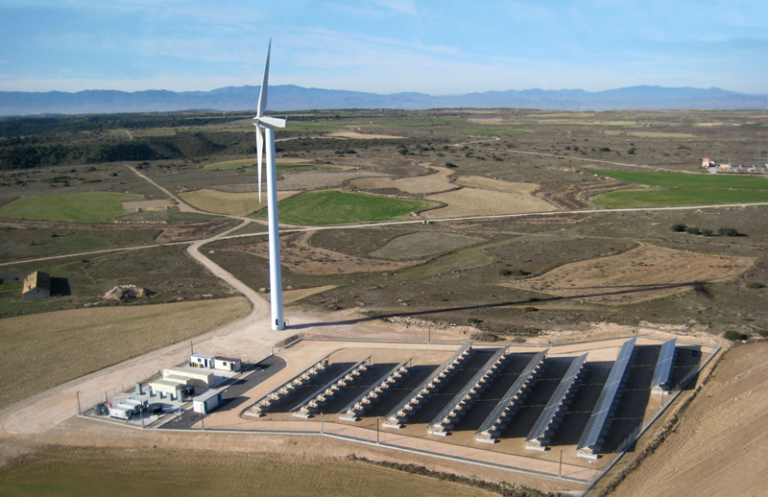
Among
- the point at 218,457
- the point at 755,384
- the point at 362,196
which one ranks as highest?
the point at 362,196

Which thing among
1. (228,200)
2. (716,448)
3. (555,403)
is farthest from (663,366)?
(228,200)

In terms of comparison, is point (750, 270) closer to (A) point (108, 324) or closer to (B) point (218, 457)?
(B) point (218, 457)

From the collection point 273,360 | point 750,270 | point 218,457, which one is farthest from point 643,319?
point 218,457

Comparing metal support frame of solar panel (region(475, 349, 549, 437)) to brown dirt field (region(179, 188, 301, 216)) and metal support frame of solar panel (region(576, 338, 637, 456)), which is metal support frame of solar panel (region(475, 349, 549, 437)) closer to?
metal support frame of solar panel (region(576, 338, 637, 456))

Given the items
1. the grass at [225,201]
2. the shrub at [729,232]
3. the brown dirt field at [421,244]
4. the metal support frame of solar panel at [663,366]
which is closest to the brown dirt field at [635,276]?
the shrub at [729,232]

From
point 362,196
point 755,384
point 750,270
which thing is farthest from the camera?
point 362,196

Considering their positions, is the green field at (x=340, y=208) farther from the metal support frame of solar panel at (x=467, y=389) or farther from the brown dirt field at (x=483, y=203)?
the metal support frame of solar panel at (x=467, y=389)

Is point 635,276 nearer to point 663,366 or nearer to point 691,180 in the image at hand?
point 663,366
